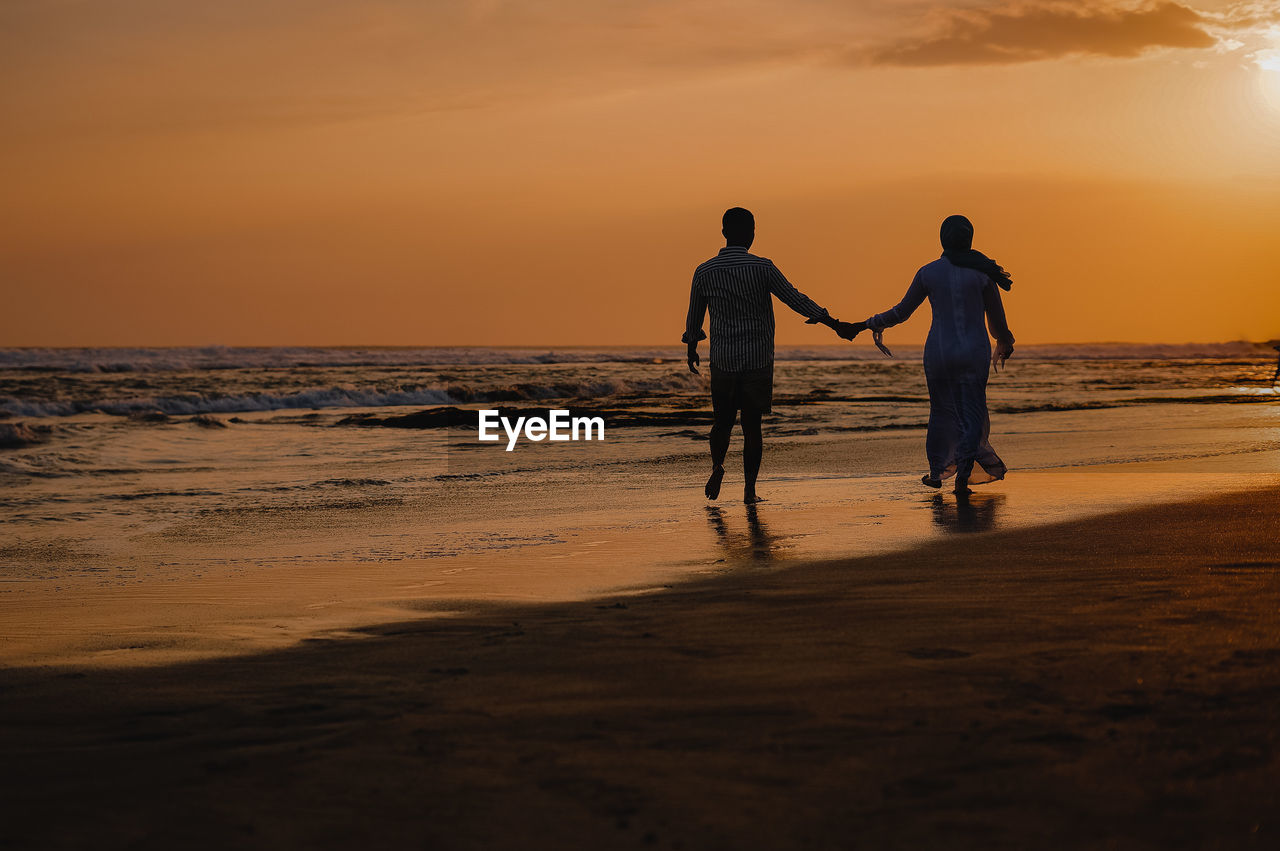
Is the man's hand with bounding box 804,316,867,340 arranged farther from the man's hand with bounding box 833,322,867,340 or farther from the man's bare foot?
the man's bare foot

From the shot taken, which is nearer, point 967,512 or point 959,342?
point 967,512

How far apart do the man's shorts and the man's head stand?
922 mm

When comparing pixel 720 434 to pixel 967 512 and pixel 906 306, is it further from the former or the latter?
pixel 967 512

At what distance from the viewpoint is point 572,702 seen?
2.94 m

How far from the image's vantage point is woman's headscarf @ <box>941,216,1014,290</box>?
834 centimetres

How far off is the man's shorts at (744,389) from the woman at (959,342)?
1006mm

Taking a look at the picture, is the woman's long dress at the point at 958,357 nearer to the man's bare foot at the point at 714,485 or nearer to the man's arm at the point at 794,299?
the man's arm at the point at 794,299

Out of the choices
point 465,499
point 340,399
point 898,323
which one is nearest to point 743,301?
point 898,323

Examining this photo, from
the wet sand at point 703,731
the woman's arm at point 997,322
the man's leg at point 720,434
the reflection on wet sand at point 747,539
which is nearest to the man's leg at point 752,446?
the man's leg at point 720,434

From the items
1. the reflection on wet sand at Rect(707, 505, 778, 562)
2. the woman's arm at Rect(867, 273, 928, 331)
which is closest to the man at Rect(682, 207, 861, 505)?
the woman's arm at Rect(867, 273, 928, 331)

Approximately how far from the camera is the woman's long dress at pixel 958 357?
8367 mm

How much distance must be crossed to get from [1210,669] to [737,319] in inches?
223

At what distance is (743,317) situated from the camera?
8.41 metres

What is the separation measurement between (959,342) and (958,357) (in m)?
0.11
